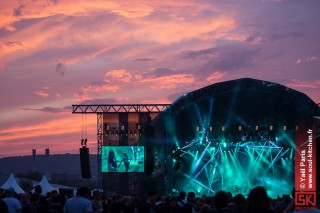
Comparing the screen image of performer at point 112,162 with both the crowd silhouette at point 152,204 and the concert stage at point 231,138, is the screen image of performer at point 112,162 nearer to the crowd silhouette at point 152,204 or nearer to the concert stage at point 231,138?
the concert stage at point 231,138

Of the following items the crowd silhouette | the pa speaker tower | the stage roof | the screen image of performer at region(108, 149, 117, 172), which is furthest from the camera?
the screen image of performer at region(108, 149, 117, 172)

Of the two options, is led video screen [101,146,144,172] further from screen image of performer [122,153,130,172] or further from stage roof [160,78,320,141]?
stage roof [160,78,320,141]

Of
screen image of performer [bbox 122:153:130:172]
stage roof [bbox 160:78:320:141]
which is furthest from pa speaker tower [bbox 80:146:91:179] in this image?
stage roof [bbox 160:78:320:141]

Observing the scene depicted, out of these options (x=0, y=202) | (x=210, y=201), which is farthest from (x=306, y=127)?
(x=0, y=202)

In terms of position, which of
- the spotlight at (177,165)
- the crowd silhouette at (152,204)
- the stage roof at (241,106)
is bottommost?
the spotlight at (177,165)

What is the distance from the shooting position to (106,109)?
50031mm

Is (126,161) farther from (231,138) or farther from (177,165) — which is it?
(231,138)

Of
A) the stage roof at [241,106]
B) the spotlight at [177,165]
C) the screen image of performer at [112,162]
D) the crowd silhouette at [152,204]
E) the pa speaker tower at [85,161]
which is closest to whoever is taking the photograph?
the crowd silhouette at [152,204]

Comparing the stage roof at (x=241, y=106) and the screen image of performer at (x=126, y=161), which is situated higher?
the stage roof at (x=241, y=106)

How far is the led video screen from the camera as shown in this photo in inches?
1852

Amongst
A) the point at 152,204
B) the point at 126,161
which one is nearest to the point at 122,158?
the point at 126,161

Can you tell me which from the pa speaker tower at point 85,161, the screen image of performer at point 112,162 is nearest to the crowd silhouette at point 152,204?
the pa speaker tower at point 85,161

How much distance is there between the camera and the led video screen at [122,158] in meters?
47.0

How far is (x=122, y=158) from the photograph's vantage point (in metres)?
47.2
